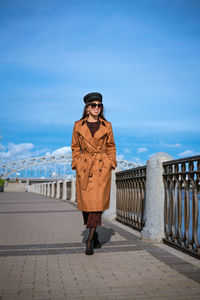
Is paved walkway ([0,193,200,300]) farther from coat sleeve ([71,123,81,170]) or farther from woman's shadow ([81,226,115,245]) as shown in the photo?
coat sleeve ([71,123,81,170])

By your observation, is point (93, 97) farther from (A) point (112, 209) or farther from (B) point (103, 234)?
(A) point (112, 209)

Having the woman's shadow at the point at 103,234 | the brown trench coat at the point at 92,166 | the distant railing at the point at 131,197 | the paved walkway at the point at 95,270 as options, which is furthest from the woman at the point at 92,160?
the distant railing at the point at 131,197

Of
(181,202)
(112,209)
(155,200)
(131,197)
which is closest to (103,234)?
(131,197)

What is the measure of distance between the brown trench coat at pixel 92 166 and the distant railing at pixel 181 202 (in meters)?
0.96

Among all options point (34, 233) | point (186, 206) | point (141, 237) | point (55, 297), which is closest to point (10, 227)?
point (34, 233)

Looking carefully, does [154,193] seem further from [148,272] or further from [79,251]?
[148,272]

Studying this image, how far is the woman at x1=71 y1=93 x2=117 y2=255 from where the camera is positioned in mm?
4848

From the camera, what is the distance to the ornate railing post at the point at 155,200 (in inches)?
231

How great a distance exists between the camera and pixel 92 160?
484 cm

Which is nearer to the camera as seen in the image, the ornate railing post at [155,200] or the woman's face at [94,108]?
the woman's face at [94,108]

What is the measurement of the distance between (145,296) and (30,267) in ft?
5.23

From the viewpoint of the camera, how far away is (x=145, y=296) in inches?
129

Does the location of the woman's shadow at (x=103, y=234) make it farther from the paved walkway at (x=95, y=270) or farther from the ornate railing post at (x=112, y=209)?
the ornate railing post at (x=112, y=209)

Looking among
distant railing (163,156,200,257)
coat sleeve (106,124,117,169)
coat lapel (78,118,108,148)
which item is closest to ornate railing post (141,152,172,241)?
distant railing (163,156,200,257)
